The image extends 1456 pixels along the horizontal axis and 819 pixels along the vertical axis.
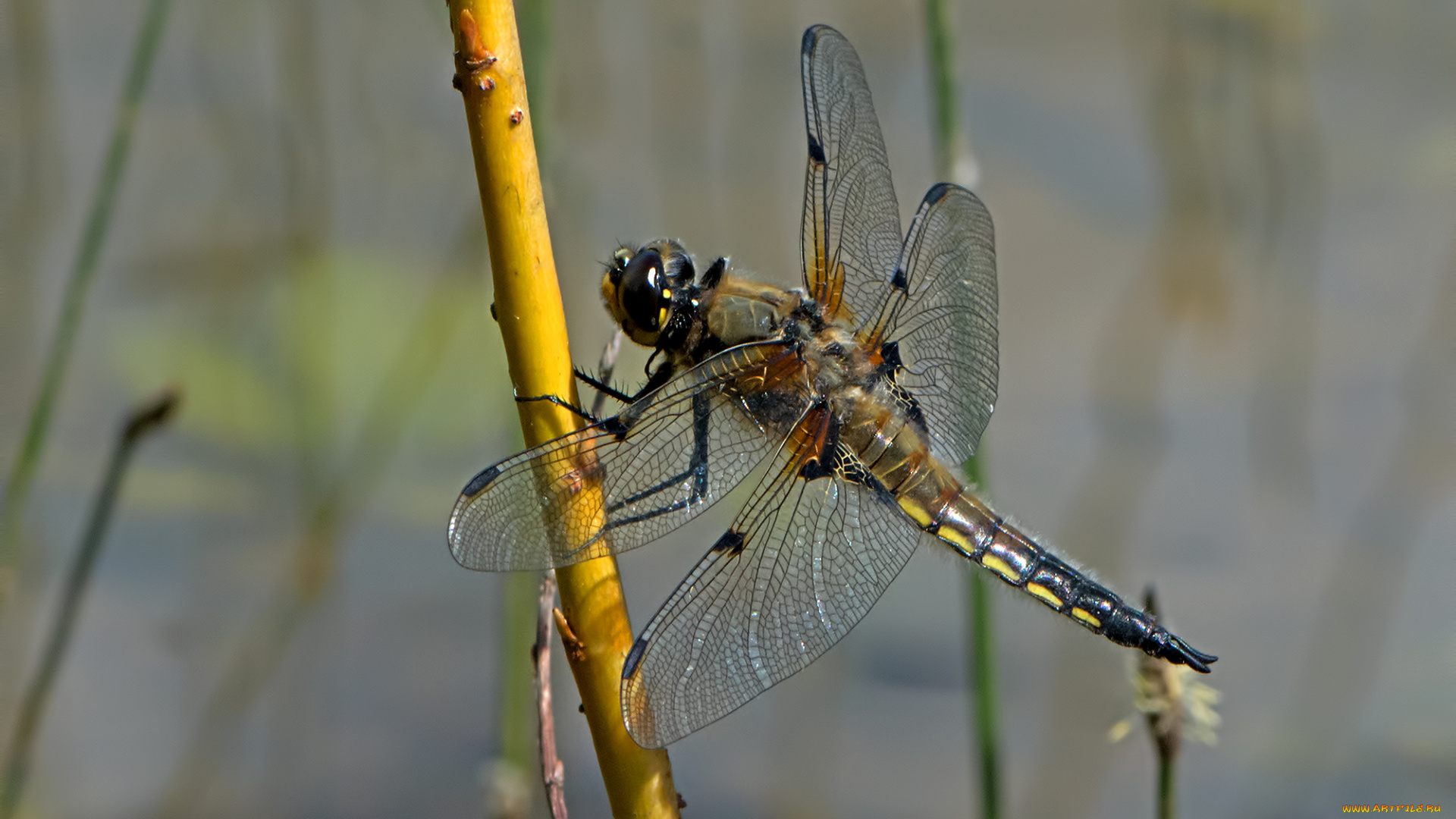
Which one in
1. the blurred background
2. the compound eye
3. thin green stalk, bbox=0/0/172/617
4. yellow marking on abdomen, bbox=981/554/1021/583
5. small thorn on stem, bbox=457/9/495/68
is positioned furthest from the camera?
the blurred background

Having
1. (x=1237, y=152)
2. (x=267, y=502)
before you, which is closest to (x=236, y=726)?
(x=267, y=502)

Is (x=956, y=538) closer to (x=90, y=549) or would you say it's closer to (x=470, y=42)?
(x=470, y=42)

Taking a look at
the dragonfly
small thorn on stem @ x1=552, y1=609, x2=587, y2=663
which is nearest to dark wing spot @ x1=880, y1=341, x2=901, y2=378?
the dragonfly

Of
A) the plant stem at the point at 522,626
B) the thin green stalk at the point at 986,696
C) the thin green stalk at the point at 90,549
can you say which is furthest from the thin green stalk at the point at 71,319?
the thin green stalk at the point at 986,696

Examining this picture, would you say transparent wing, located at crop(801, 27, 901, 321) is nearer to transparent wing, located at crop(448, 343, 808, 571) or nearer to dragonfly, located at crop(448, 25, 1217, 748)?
dragonfly, located at crop(448, 25, 1217, 748)

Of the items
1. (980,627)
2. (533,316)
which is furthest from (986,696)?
(533,316)


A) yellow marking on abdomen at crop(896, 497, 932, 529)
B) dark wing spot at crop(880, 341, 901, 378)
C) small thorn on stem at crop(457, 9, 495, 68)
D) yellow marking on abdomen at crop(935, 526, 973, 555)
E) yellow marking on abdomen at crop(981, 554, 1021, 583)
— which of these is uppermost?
dark wing spot at crop(880, 341, 901, 378)

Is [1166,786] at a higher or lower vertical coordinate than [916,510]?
lower

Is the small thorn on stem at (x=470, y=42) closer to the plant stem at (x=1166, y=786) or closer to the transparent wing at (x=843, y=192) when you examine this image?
the transparent wing at (x=843, y=192)
